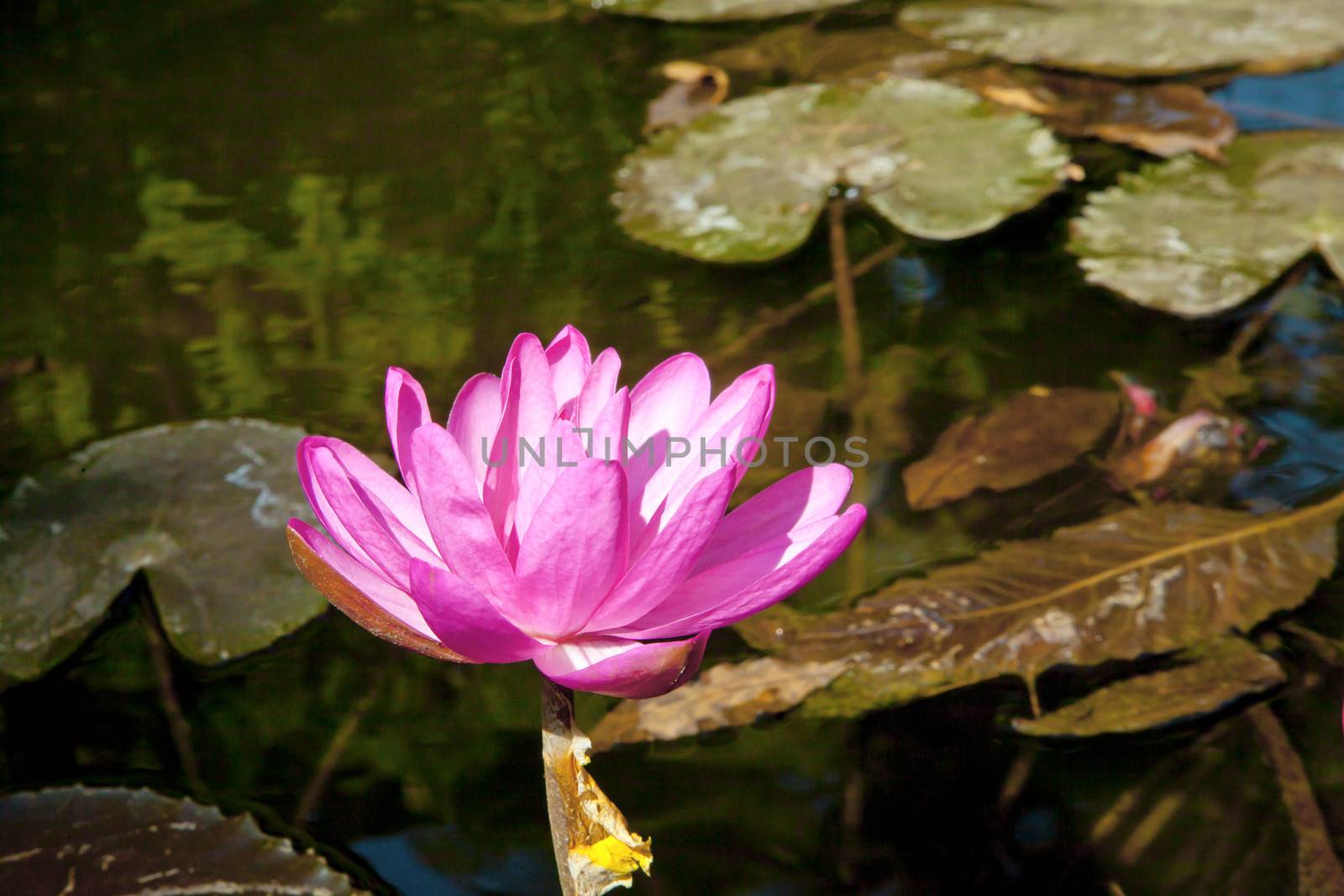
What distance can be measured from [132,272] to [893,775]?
155 cm

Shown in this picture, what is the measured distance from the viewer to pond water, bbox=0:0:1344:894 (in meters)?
1.02

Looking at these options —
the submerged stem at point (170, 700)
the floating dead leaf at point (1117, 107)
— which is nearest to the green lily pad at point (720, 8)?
the floating dead leaf at point (1117, 107)

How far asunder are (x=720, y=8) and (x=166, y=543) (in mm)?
2026

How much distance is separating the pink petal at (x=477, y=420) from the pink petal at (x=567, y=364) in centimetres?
4

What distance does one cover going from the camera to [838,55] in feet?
8.29

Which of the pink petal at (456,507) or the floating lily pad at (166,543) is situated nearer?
the pink petal at (456,507)

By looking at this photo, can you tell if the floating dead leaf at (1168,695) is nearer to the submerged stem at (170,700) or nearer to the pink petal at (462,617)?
the pink petal at (462,617)

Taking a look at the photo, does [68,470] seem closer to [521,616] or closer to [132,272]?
[132,272]

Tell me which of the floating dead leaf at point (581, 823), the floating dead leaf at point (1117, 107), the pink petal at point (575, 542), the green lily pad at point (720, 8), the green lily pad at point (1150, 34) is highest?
the pink petal at point (575, 542)

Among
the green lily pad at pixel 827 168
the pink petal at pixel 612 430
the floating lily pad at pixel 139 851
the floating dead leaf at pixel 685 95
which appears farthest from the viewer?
the floating dead leaf at pixel 685 95

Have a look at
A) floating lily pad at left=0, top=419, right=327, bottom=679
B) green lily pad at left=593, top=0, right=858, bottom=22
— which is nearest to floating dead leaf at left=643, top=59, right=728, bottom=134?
green lily pad at left=593, top=0, right=858, bottom=22

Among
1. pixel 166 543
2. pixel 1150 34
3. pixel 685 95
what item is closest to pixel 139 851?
pixel 166 543

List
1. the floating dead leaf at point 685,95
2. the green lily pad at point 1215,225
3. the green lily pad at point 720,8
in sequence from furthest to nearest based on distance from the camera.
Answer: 1. the green lily pad at point 720,8
2. the floating dead leaf at point 685,95
3. the green lily pad at point 1215,225

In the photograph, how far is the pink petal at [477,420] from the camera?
72 cm
